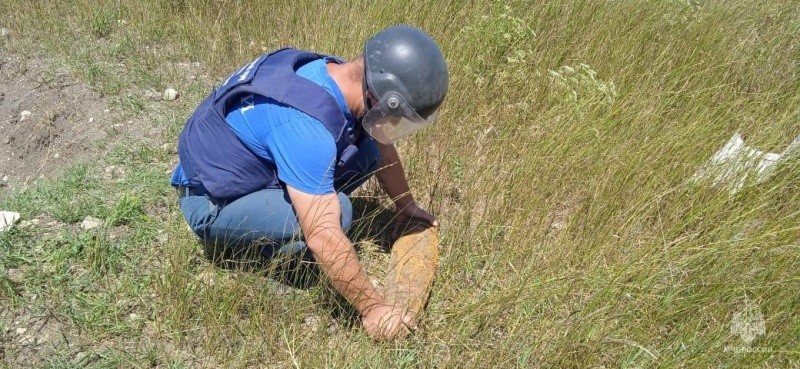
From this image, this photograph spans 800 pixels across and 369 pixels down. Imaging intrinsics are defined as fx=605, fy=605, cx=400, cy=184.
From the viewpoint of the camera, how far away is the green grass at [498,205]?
1994 mm

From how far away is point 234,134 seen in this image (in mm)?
2051

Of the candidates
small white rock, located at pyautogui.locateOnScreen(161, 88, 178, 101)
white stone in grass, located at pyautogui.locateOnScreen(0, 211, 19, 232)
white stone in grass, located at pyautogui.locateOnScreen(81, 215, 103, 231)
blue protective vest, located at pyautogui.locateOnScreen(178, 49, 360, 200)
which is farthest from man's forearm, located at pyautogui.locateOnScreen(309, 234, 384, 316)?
small white rock, located at pyautogui.locateOnScreen(161, 88, 178, 101)

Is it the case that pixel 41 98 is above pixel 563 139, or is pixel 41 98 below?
below

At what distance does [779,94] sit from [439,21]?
2114 millimetres

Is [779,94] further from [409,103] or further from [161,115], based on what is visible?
[161,115]

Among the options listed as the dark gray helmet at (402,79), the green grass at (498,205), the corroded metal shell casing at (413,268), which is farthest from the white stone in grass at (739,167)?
the dark gray helmet at (402,79)

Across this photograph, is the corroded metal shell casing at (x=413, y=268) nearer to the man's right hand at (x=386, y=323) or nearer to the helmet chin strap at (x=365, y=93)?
the man's right hand at (x=386, y=323)

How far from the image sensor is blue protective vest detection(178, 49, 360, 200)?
6.24 feet

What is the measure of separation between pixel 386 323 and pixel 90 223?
1.41 meters

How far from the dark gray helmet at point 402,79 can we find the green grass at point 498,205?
2.17 ft

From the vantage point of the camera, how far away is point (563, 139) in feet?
9.68

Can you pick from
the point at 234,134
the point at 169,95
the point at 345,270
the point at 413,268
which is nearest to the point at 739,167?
the point at 413,268

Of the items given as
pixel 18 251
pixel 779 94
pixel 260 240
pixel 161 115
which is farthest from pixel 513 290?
pixel 779 94

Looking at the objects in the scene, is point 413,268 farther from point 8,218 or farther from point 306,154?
point 8,218
